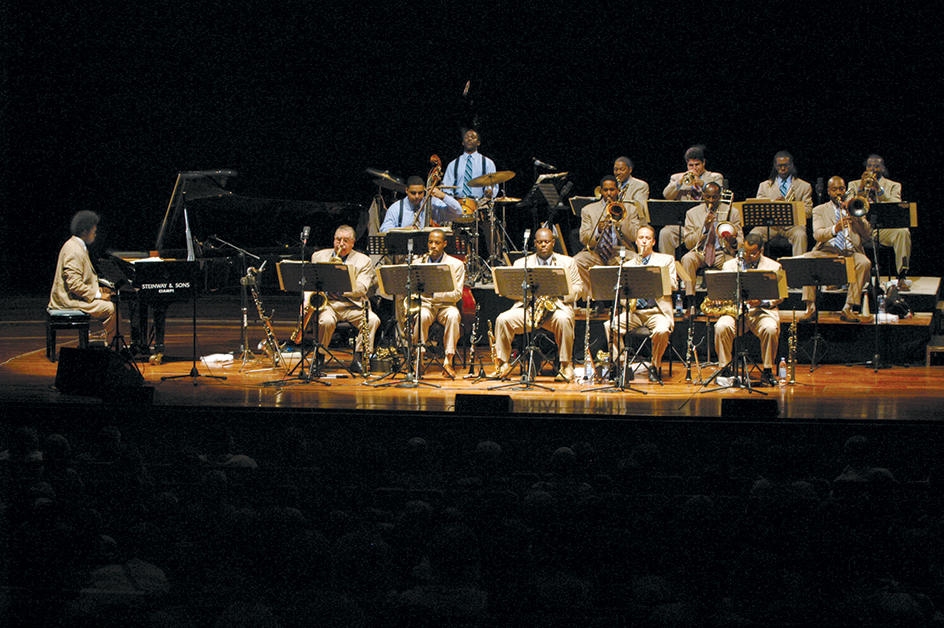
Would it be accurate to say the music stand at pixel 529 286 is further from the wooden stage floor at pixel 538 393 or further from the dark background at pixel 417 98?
the dark background at pixel 417 98

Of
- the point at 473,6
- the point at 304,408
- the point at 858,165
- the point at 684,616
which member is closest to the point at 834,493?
the point at 684,616

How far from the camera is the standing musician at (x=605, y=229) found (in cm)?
879

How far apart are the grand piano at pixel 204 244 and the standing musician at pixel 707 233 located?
3873 mm

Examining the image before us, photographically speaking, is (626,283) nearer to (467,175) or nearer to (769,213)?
(769,213)

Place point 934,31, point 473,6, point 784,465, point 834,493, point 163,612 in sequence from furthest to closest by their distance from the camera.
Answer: point 473,6
point 934,31
point 784,465
point 834,493
point 163,612

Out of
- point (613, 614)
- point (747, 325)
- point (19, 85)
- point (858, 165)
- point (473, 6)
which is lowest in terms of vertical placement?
point (613, 614)

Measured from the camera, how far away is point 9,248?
1444 centimetres

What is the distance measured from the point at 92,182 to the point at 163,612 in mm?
11738

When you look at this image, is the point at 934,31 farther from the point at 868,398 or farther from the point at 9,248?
the point at 9,248

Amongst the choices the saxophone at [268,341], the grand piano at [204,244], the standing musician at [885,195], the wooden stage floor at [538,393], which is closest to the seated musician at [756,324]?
the wooden stage floor at [538,393]

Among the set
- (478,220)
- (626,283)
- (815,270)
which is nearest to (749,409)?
(626,283)

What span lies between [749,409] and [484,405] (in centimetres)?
158

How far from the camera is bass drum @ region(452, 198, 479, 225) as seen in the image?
32.5 feet

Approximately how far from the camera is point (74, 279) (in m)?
8.03
